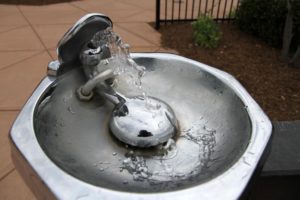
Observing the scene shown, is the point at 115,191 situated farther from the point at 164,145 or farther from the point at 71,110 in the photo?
the point at 71,110

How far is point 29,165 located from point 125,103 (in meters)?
0.38

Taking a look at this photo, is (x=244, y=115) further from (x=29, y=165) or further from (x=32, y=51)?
Answer: (x=32, y=51)

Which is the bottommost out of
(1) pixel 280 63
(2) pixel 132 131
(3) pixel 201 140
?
(1) pixel 280 63

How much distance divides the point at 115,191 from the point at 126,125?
31 centimetres

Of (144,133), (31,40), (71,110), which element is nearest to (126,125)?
(144,133)

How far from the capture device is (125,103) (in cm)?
110

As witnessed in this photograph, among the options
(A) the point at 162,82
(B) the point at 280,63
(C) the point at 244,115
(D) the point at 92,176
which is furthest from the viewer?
(B) the point at 280,63

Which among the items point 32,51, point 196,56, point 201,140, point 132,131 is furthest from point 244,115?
point 32,51

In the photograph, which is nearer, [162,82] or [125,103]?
[125,103]

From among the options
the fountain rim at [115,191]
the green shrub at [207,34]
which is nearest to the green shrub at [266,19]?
the green shrub at [207,34]

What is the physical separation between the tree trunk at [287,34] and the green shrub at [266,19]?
90 mm

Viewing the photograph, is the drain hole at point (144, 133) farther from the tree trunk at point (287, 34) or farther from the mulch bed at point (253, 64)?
the tree trunk at point (287, 34)

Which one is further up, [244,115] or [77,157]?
[244,115]

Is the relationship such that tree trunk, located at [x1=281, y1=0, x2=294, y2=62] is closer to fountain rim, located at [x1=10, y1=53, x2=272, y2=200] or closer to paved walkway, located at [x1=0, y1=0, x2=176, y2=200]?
paved walkway, located at [x1=0, y1=0, x2=176, y2=200]
